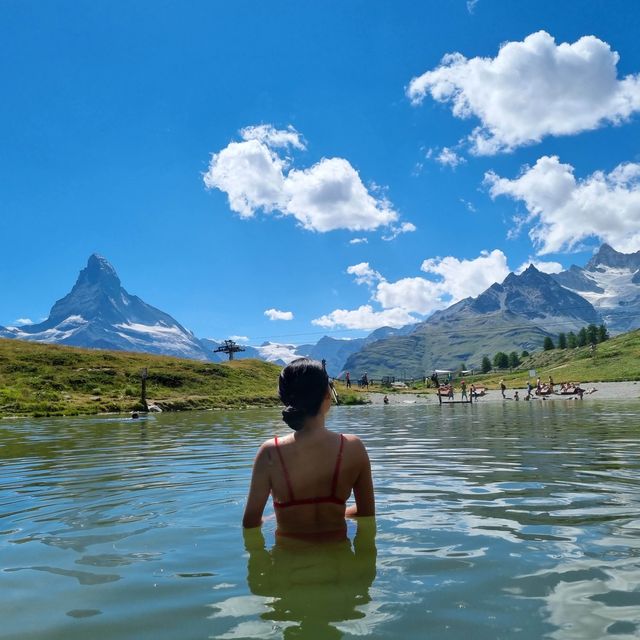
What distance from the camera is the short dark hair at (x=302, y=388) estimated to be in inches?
222

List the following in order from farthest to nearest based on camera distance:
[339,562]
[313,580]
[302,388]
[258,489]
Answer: [258,489], [302,388], [339,562], [313,580]

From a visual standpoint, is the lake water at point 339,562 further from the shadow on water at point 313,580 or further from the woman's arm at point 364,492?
the woman's arm at point 364,492

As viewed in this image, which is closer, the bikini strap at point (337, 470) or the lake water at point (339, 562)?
the lake water at point (339, 562)

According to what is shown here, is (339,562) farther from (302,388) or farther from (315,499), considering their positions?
(302,388)

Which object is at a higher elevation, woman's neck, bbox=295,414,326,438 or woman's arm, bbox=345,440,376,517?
woman's neck, bbox=295,414,326,438

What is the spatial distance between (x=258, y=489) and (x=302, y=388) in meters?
1.26

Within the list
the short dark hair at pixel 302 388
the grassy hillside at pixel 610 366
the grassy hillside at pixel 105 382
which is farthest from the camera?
the grassy hillside at pixel 610 366

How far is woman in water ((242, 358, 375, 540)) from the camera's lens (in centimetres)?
568

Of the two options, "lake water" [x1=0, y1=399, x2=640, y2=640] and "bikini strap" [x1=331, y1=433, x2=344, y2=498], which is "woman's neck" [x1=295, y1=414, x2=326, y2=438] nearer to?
"bikini strap" [x1=331, y1=433, x2=344, y2=498]

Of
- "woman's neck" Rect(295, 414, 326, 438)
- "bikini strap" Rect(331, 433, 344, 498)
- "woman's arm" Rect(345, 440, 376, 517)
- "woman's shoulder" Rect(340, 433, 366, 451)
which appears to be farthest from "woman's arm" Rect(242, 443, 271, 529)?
"woman's arm" Rect(345, 440, 376, 517)

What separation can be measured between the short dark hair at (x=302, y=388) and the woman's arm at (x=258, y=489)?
495mm

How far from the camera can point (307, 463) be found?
18.9 ft

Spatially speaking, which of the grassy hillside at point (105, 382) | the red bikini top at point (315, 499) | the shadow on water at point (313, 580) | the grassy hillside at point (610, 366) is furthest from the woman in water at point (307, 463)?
the grassy hillside at point (610, 366)

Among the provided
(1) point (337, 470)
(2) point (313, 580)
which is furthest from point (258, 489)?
(2) point (313, 580)
